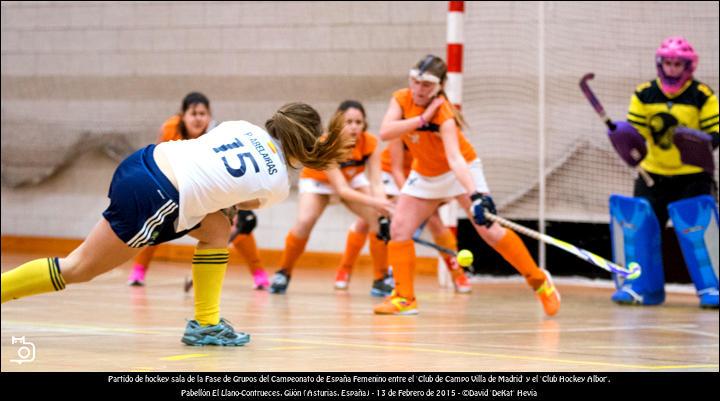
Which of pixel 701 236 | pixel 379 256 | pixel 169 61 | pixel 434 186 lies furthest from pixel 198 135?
pixel 169 61

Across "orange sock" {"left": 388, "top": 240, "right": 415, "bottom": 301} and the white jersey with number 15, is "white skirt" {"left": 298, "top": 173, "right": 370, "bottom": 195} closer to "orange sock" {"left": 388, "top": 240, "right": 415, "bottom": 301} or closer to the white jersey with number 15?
"orange sock" {"left": 388, "top": 240, "right": 415, "bottom": 301}

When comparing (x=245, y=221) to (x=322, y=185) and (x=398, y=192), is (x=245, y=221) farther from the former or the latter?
(x=398, y=192)

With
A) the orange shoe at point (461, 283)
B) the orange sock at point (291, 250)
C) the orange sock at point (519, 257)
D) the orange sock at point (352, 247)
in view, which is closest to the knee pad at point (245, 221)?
the orange sock at point (291, 250)

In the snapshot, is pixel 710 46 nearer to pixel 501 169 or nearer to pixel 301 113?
pixel 501 169

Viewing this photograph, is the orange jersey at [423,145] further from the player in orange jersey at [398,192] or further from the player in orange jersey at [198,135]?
the player in orange jersey at [198,135]

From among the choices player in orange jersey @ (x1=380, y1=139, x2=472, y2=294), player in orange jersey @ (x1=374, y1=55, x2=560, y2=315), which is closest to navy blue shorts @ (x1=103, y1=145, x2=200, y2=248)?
player in orange jersey @ (x1=374, y1=55, x2=560, y2=315)

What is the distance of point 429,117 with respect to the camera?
20.3 feet

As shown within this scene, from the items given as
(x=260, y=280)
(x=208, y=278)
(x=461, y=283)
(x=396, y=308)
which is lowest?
(x=461, y=283)

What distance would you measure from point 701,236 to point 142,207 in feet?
14.4

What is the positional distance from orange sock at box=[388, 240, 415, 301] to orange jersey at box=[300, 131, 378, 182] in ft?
5.21

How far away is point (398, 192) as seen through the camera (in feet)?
27.2

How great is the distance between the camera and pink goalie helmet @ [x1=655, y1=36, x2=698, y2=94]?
7.27 meters

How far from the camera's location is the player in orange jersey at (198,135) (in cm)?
734

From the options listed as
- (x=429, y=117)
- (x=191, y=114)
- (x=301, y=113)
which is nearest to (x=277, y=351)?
(x=301, y=113)
